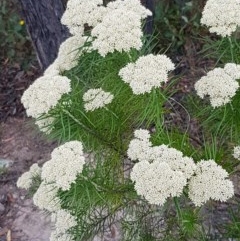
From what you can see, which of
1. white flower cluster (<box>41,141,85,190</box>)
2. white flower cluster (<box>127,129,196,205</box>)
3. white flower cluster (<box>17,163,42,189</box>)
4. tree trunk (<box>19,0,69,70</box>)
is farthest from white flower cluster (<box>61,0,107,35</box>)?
tree trunk (<box>19,0,69,70</box>)

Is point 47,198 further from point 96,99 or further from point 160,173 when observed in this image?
point 160,173

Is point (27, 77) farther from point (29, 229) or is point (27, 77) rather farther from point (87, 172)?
point (87, 172)

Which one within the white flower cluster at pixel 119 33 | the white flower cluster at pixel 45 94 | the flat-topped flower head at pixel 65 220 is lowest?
the flat-topped flower head at pixel 65 220

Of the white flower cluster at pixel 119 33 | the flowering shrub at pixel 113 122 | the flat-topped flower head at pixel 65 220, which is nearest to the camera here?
the flowering shrub at pixel 113 122

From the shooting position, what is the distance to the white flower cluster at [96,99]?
2.75m

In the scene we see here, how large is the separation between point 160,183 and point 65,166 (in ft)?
1.52

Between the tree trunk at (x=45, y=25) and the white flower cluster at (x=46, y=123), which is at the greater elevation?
the white flower cluster at (x=46, y=123)

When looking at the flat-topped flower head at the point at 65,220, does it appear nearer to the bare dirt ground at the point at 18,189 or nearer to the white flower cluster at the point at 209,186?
the white flower cluster at the point at 209,186

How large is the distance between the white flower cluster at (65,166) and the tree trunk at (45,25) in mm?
2443

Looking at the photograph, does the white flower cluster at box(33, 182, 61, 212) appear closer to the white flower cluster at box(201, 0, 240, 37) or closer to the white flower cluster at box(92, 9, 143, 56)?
the white flower cluster at box(92, 9, 143, 56)

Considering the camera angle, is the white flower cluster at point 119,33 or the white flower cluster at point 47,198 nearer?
the white flower cluster at point 119,33

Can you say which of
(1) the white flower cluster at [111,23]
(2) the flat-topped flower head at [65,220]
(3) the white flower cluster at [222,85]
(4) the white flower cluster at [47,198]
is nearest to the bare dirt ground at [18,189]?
(4) the white flower cluster at [47,198]

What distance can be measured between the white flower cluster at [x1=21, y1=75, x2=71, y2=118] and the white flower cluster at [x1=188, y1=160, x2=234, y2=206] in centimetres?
77

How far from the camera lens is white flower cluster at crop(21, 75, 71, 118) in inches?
101
